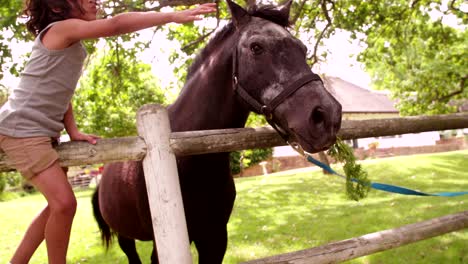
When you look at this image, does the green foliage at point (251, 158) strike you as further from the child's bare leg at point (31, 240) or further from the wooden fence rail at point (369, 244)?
the child's bare leg at point (31, 240)

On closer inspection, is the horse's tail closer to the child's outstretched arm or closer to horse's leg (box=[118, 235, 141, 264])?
horse's leg (box=[118, 235, 141, 264])

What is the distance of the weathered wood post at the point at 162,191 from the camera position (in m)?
2.01

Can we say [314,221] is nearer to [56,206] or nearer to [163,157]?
[163,157]

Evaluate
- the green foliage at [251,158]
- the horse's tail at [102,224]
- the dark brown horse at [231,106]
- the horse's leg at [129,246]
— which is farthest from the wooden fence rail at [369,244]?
the green foliage at [251,158]

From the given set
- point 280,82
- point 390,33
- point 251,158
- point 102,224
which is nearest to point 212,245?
point 280,82

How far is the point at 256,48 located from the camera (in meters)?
2.32

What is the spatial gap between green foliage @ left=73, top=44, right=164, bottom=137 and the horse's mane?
651 cm

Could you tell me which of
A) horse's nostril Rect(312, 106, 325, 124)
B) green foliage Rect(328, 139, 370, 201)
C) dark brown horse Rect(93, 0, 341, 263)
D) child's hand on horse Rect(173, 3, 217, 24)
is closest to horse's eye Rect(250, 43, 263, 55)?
dark brown horse Rect(93, 0, 341, 263)

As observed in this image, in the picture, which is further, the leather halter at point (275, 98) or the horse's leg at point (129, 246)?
the horse's leg at point (129, 246)

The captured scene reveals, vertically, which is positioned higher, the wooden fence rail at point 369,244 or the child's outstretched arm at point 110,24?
the child's outstretched arm at point 110,24

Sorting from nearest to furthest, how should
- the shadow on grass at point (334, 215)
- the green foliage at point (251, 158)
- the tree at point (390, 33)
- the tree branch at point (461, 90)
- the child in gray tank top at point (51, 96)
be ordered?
the child in gray tank top at point (51, 96) → the shadow on grass at point (334, 215) → the tree at point (390, 33) → the tree branch at point (461, 90) → the green foliage at point (251, 158)

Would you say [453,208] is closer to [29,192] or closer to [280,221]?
[280,221]

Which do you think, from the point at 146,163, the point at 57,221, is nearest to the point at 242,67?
the point at 146,163

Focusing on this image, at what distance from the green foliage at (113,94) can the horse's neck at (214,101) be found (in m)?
6.70
